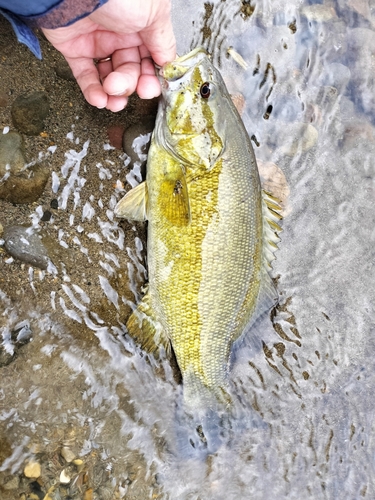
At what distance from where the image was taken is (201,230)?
3309mm

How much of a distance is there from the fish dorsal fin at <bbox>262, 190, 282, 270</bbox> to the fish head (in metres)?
0.53

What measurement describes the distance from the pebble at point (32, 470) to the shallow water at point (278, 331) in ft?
0.20

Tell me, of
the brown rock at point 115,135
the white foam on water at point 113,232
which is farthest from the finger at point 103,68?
the white foam on water at point 113,232

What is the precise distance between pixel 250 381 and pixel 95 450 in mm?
1332

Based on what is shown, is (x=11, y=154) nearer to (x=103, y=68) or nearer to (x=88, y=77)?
(x=88, y=77)

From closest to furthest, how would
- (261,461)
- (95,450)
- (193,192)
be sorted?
(193,192)
(95,450)
(261,461)

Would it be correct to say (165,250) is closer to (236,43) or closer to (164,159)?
(164,159)

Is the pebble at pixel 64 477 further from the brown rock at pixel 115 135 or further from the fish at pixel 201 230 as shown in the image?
the brown rock at pixel 115 135

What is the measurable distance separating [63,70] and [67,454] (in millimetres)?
2900

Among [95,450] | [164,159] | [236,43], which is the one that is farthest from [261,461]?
[236,43]

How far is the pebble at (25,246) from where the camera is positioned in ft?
11.3

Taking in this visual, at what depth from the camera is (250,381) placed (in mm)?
3861

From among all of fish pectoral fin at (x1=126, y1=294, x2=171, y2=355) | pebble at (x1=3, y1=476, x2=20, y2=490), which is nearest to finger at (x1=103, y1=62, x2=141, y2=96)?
fish pectoral fin at (x1=126, y1=294, x2=171, y2=355)

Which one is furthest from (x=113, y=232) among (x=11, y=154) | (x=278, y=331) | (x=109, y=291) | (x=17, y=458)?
(x=17, y=458)
